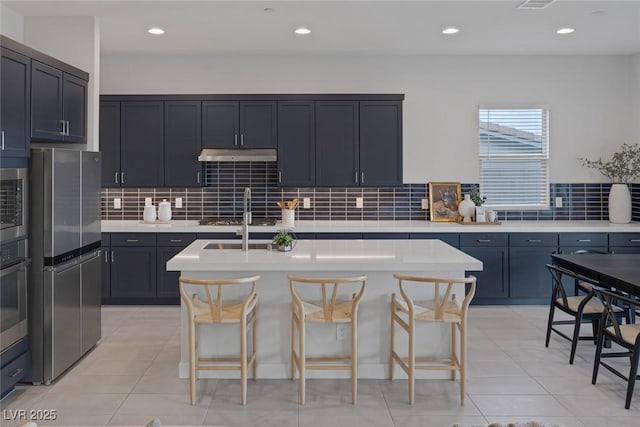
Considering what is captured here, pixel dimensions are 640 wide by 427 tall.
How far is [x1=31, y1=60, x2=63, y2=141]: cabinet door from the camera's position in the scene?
3666 mm

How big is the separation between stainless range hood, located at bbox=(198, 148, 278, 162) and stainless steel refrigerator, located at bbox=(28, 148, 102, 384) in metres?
1.77

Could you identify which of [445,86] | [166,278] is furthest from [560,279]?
[166,278]

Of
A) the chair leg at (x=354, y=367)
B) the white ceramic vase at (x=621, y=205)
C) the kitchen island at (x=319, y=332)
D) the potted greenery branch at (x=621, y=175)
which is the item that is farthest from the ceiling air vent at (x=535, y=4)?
the chair leg at (x=354, y=367)

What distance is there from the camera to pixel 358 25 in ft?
16.6

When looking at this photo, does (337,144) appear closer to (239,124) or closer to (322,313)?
(239,124)

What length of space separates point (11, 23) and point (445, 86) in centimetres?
461

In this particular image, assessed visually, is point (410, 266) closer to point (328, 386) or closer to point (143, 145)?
point (328, 386)

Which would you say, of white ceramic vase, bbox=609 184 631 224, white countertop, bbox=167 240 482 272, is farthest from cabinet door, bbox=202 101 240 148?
white ceramic vase, bbox=609 184 631 224

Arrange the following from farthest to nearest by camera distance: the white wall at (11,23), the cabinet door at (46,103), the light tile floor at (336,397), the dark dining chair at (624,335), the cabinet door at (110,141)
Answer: the cabinet door at (110,141)
the white wall at (11,23)
the cabinet door at (46,103)
the dark dining chair at (624,335)
the light tile floor at (336,397)

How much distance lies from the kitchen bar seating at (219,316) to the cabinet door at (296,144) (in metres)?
2.50

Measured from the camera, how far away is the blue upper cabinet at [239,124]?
19.7ft

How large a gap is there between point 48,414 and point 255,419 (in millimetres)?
1289

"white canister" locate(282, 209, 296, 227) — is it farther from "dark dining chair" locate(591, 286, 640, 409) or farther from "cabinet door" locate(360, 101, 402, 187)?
"dark dining chair" locate(591, 286, 640, 409)

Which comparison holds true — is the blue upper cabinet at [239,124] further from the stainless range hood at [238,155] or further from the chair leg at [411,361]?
the chair leg at [411,361]
